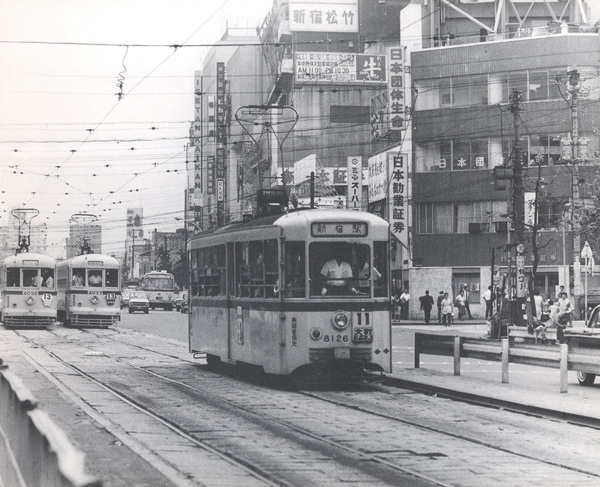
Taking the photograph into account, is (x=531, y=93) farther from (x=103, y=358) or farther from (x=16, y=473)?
(x=16, y=473)

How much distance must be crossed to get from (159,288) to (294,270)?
212 feet

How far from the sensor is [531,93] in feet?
192

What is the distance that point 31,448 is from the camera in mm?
6059

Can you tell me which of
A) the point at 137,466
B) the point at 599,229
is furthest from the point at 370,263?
the point at 599,229

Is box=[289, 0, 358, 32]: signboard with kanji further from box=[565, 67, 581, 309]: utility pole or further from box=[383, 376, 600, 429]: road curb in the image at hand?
box=[383, 376, 600, 429]: road curb

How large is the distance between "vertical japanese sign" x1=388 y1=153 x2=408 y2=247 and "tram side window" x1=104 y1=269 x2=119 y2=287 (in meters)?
18.1

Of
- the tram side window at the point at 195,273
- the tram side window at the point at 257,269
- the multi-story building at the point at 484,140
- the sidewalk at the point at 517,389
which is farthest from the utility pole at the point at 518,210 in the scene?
the tram side window at the point at 257,269

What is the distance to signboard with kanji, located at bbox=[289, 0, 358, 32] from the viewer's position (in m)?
81.1

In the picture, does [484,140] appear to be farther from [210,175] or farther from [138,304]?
[210,175]

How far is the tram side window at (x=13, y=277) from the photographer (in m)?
A: 42.2

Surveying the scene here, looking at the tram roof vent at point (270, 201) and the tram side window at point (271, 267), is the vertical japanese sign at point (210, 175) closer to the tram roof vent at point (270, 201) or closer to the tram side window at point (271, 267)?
the tram roof vent at point (270, 201)

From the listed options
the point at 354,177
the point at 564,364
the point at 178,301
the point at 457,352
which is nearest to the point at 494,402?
the point at 564,364

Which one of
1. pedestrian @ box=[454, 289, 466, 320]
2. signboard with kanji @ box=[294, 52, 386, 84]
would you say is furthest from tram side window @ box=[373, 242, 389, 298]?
signboard with kanji @ box=[294, 52, 386, 84]

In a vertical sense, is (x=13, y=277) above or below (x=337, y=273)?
above
